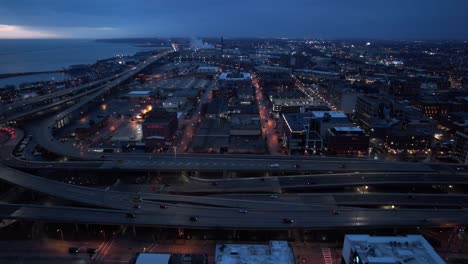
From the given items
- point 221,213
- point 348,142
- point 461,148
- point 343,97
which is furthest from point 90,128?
point 461,148

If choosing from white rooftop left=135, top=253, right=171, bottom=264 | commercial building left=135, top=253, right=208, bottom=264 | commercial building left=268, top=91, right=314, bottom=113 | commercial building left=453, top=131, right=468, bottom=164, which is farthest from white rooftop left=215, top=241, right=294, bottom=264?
commercial building left=268, top=91, right=314, bottom=113

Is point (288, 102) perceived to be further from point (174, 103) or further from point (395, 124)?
point (174, 103)

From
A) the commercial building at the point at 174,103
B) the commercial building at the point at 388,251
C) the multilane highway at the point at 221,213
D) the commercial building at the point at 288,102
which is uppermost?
the commercial building at the point at 288,102

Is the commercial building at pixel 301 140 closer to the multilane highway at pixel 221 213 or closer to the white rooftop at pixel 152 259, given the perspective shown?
the multilane highway at pixel 221 213

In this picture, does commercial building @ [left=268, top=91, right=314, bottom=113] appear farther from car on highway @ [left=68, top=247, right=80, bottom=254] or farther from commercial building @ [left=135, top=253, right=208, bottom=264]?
car on highway @ [left=68, top=247, right=80, bottom=254]

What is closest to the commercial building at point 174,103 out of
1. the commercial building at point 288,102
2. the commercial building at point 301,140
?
the commercial building at point 288,102

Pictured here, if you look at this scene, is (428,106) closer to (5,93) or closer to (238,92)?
(238,92)
